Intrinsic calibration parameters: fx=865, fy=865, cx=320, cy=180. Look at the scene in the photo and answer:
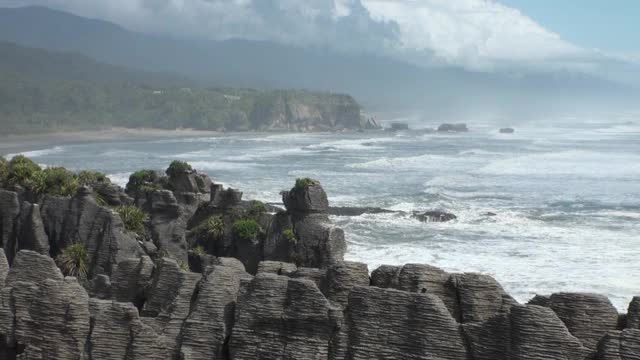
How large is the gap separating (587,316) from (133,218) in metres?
26.0

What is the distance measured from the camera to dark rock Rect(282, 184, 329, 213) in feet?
129

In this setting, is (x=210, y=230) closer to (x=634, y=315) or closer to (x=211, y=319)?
(x=211, y=319)

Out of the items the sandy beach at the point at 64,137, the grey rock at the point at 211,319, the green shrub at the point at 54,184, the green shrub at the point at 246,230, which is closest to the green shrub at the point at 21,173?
the green shrub at the point at 54,184

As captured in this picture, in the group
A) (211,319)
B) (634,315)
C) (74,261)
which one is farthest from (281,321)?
(74,261)

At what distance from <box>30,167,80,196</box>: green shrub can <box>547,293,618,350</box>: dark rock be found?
2757 centimetres

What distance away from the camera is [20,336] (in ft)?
60.0

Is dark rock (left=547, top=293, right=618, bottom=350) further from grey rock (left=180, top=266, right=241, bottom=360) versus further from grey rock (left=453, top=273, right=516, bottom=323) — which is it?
grey rock (left=180, top=266, right=241, bottom=360)

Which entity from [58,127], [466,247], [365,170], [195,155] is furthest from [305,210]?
[58,127]

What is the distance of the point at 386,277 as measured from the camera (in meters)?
20.1

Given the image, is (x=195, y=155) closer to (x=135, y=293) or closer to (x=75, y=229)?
(x=75, y=229)

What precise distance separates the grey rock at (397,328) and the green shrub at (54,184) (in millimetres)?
25029

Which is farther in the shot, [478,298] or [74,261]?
[74,261]

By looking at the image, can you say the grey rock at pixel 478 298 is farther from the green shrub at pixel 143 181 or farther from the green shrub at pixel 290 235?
the green shrub at pixel 143 181

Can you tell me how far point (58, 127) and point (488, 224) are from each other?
14392cm
